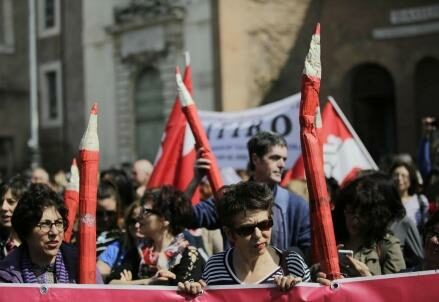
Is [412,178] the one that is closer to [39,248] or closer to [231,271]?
[231,271]

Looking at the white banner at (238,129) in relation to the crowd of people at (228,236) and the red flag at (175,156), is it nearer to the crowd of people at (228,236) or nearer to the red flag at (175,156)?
the red flag at (175,156)

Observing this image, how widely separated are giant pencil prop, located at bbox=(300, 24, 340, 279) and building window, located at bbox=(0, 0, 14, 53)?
26.5 m

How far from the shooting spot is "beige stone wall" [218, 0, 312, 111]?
20531 millimetres

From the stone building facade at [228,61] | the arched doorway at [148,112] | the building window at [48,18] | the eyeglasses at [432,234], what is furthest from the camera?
the building window at [48,18]

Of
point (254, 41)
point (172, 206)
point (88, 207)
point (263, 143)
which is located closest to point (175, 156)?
point (263, 143)

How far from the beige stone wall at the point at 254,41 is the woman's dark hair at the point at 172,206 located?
51.5 feet

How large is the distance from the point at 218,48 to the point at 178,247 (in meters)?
16.2

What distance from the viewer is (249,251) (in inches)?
139

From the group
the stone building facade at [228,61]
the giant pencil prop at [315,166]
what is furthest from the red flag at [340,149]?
the stone building facade at [228,61]

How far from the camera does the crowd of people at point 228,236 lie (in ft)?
11.7

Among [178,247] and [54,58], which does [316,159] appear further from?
[54,58]

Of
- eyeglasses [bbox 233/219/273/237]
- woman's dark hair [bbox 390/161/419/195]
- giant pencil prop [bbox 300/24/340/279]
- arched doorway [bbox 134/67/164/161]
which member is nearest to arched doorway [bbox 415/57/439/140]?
arched doorway [bbox 134/67/164/161]

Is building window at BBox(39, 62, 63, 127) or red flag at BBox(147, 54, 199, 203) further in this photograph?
building window at BBox(39, 62, 63, 127)

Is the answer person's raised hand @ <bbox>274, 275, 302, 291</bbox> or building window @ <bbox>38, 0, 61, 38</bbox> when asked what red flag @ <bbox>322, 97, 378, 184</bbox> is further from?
building window @ <bbox>38, 0, 61, 38</bbox>
